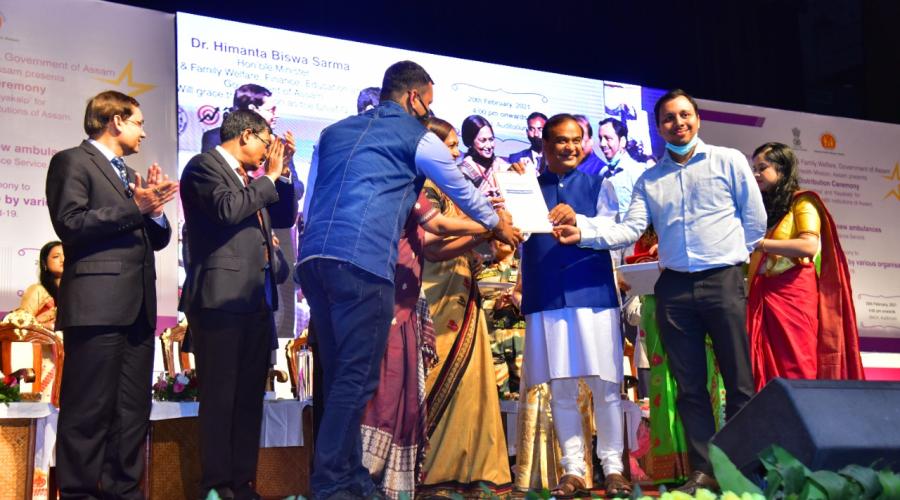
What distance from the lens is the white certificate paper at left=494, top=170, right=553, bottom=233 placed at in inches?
131

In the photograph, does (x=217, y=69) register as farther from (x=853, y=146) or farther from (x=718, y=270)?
(x=853, y=146)

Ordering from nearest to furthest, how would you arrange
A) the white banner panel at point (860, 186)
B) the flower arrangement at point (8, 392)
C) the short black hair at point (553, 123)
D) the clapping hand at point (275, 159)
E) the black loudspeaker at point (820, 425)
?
1. the black loudspeaker at point (820, 425)
2. the clapping hand at point (275, 159)
3. the flower arrangement at point (8, 392)
4. the short black hair at point (553, 123)
5. the white banner panel at point (860, 186)

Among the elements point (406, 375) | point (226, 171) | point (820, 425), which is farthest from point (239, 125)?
point (820, 425)

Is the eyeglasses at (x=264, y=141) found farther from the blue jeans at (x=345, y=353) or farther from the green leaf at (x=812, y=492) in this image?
the green leaf at (x=812, y=492)

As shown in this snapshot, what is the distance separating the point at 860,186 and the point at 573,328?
6485 mm

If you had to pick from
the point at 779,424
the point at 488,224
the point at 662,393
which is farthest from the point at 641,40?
the point at 779,424

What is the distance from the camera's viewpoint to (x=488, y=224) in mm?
3047

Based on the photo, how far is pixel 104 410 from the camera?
2.84 meters

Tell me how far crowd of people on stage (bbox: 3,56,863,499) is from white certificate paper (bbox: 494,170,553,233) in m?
0.04

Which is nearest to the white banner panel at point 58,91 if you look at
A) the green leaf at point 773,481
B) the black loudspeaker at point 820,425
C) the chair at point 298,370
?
the chair at point 298,370

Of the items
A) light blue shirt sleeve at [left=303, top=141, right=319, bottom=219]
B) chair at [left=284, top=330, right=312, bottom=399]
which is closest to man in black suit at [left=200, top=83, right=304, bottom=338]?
chair at [left=284, top=330, right=312, bottom=399]

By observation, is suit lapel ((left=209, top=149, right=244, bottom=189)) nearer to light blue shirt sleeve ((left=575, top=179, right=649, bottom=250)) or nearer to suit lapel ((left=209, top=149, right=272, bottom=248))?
suit lapel ((left=209, top=149, right=272, bottom=248))

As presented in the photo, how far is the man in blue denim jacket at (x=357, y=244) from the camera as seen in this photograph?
268 cm

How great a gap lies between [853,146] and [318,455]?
25.1 ft
